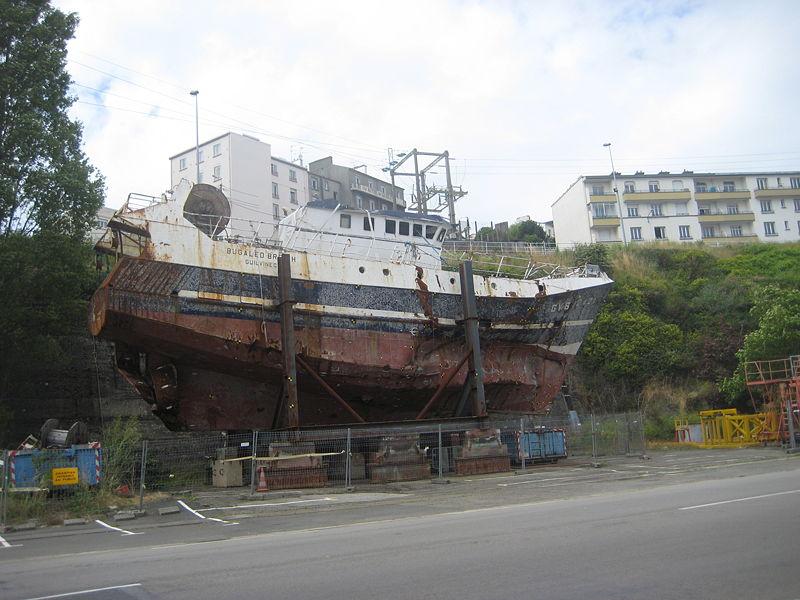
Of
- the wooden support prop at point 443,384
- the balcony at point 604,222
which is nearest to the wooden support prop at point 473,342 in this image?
the wooden support prop at point 443,384

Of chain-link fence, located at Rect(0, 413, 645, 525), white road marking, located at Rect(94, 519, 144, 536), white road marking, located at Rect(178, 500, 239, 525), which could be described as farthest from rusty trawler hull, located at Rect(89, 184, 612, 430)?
white road marking, located at Rect(94, 519, 144, 536)

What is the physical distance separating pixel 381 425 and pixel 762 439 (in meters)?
14.7

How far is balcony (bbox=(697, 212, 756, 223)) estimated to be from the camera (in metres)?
58.1

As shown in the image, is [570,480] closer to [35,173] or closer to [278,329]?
[278,329]

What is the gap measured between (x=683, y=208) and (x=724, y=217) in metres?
3.75

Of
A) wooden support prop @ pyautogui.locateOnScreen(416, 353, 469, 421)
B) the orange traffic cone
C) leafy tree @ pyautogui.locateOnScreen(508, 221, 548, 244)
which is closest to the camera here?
the orange traffic cone

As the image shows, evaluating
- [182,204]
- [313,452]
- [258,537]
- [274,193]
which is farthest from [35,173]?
[274,193]

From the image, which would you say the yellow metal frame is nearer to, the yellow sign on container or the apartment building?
the yellow sign on container

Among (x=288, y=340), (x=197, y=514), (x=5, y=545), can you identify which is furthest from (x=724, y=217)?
(x=5, y=545)

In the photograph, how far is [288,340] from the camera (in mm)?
17141

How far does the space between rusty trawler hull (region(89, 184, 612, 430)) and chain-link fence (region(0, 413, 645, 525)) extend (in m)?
1.30

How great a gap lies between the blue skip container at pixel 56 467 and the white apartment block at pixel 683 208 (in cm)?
4772

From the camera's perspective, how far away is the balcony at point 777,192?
2335 inches

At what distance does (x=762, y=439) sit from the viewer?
2394 cm
